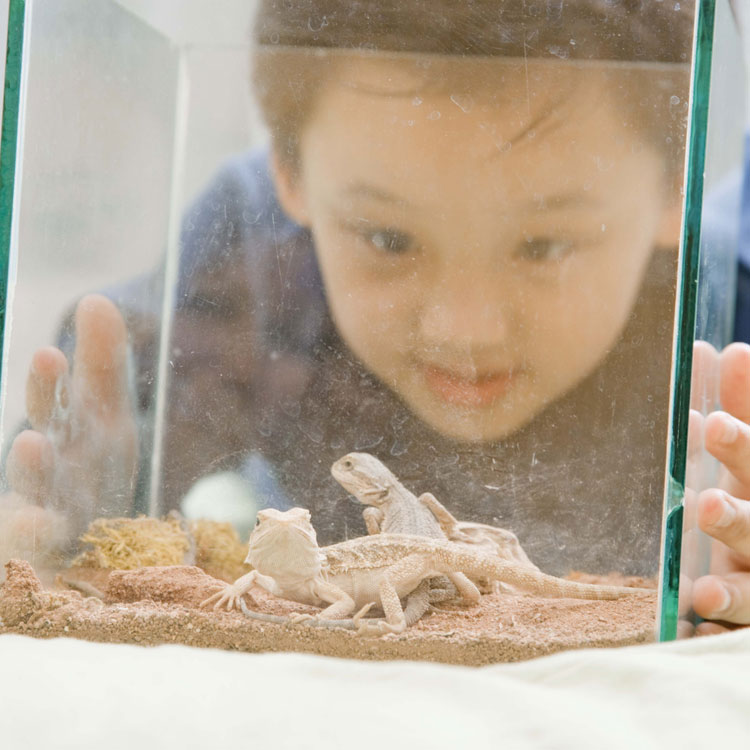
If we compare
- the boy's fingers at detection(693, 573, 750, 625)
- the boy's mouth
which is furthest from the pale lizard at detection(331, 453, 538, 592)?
the boy's fingers at detection(693, 573, 750, 625)

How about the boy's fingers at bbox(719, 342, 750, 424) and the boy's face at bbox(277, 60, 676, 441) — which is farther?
the boy's fingers at bbox(719, 342, 750, 424)

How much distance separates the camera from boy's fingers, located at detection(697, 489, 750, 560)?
98 centimetres

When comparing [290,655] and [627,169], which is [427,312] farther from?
[290,655]

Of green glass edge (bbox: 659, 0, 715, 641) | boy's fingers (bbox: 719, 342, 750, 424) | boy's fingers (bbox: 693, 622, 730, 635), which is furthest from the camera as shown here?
boy's fingers (bbox: 719, 342, 750, 424)

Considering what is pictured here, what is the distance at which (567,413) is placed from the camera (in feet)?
3.02

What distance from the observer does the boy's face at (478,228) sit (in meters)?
0.90

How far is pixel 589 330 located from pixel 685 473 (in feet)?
0.60

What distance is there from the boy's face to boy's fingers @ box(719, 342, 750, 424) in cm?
32

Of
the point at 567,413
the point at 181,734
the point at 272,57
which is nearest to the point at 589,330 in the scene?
the point at 567,413

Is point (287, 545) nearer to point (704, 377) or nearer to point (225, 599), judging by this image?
point (225, 599)

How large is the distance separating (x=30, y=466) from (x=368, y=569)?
0.39 meters

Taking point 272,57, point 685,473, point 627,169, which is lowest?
point 685,473

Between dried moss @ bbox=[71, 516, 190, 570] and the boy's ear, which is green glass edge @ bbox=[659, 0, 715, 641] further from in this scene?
dried moss @ bbox=[71, 516, 190, 570]

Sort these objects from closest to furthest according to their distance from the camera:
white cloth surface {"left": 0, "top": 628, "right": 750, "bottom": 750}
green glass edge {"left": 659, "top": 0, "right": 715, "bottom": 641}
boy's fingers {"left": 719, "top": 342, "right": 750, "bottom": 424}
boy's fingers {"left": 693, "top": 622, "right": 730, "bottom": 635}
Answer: white cloth surface {"left": 0, "top": 628, "right": 750, "bottom": 750}
green glass edge {"left": 659, "top": 0, "right": 715, "bottom": 641}
boy's fingers {"left": 693, "top": 622, "right": 730, "bottom": 635}
boy's fingers {"left": 719, "top": 342, "right": 750, "bottom": 424}
